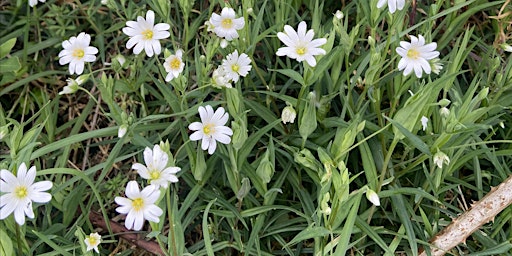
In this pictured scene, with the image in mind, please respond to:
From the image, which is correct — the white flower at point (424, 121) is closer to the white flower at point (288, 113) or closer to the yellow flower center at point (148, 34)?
the white flower at point (288, 113)

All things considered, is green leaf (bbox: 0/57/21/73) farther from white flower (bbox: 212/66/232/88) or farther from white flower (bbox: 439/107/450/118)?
white flower (bbox: 439/107/450/118)

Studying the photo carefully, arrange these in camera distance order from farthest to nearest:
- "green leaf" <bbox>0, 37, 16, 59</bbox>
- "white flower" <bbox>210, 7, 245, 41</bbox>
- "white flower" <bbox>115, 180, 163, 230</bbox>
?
"green leaf" <bbox>0, 37, 16, 59</bbox>, "white flower" <bbox>210, 7, 245, 41</bbox>, "white flower" <bbox>115, 180, 163, 230</bbox>

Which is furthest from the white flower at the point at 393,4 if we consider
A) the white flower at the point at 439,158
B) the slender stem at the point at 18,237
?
the slender stem at the point at 18,237

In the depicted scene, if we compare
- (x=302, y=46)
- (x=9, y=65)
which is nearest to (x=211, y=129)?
(x=302, y=46)

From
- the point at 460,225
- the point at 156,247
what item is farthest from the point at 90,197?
the point at 460,225

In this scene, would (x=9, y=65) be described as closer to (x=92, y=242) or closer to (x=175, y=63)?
(x=175, y=63)

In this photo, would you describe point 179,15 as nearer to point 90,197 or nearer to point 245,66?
point 245,66

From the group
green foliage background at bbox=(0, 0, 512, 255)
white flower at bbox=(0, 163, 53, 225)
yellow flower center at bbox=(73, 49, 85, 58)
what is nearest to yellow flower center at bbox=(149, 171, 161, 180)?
green foliage background at bbox=(0, 0, 512, 255)
